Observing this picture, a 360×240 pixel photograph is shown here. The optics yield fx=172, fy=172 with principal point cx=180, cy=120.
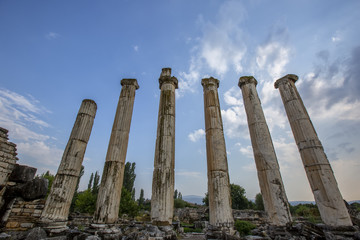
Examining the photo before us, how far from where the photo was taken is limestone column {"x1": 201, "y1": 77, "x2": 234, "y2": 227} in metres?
7.12

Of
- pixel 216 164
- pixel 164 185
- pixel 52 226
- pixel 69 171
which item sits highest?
pixel 216 164

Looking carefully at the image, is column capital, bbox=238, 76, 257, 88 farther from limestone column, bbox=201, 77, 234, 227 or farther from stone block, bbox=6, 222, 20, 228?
stone block, bbox=6, 222, 20, 228

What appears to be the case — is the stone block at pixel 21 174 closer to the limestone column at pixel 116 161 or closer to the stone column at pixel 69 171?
the stone column at pixel 69 171

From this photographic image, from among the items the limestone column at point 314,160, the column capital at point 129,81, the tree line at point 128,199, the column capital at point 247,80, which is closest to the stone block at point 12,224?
the column capital at point 129,81

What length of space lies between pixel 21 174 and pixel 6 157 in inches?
33.5

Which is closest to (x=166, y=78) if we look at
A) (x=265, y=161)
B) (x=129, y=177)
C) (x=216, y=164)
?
(x=216, y=164)

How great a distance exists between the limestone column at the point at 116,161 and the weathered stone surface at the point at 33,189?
2258 millimetres

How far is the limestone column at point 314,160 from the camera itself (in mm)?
7398

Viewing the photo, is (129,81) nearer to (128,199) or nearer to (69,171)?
(69,171)

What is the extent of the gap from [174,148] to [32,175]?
6.17 m

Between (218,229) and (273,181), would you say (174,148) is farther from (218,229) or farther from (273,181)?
(273,181)

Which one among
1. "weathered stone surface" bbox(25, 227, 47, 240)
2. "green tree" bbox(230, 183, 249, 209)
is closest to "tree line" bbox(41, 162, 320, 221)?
"green tree" bbox(230, 183, 249, 209)

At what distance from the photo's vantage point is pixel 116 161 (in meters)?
8.09

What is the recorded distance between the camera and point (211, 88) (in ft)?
35.4
